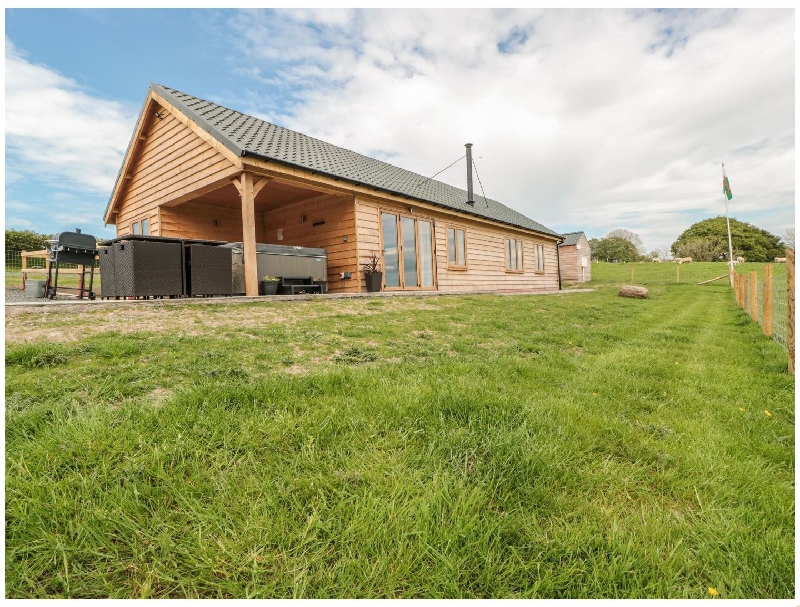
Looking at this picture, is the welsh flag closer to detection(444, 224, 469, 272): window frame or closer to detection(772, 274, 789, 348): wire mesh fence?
detection(444, 224, 469, 272): window frame

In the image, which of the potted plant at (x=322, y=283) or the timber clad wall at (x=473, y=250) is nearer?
the potted plant at (x=322, y=283)

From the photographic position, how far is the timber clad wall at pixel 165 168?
8508 mm

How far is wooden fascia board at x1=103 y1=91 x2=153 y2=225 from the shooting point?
10211 mm

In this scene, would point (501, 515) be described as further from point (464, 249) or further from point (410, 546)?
point (464, 249)

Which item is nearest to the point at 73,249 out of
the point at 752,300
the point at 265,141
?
the point at 265,141

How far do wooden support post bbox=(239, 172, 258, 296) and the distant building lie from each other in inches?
1065

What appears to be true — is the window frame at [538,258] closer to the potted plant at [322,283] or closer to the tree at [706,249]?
the potted plant at [322,283]

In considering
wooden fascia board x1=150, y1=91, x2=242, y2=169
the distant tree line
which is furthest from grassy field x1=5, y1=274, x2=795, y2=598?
the distant tree line

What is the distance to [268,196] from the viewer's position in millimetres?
10359

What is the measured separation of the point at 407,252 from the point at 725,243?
6399cm

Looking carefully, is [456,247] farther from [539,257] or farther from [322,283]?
[539,257]

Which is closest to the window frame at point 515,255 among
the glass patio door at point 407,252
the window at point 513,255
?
the window at point 513,255

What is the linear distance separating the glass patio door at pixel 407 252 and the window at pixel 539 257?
8.87 m

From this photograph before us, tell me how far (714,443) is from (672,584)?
136 cm
